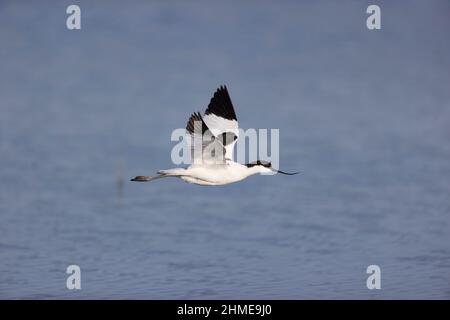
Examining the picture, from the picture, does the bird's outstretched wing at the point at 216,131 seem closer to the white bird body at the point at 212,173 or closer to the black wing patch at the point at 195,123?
the black wing patch at the point at 195,123

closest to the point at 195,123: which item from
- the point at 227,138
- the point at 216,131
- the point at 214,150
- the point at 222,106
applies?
the point at 214,150

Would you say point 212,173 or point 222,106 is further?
point 222,106

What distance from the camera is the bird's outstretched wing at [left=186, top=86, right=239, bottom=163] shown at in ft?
35.0

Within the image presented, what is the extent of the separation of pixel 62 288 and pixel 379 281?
172 inches

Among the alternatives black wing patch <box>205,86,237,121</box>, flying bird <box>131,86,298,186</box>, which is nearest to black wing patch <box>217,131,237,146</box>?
flying bird <box>131,86,298,186</box>

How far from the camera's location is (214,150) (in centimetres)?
1086

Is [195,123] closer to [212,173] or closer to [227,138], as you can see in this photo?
[227,138]

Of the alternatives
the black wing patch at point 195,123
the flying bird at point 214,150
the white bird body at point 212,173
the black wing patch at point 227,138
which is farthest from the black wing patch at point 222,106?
the black wing patch at point 195,123

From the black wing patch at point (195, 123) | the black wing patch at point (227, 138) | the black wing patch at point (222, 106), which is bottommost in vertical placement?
the black wing patch at point (227, 138)

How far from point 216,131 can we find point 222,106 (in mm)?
364

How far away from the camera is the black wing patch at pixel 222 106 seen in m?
11.4

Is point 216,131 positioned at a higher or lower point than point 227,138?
higher

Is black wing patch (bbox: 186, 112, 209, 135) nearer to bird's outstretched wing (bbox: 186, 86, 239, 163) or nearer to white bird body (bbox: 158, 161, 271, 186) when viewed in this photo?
bird's outstretched wing (bbox: 186, 86, 239, 163)

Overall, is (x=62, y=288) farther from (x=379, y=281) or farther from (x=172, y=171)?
(x=379, y=281)
